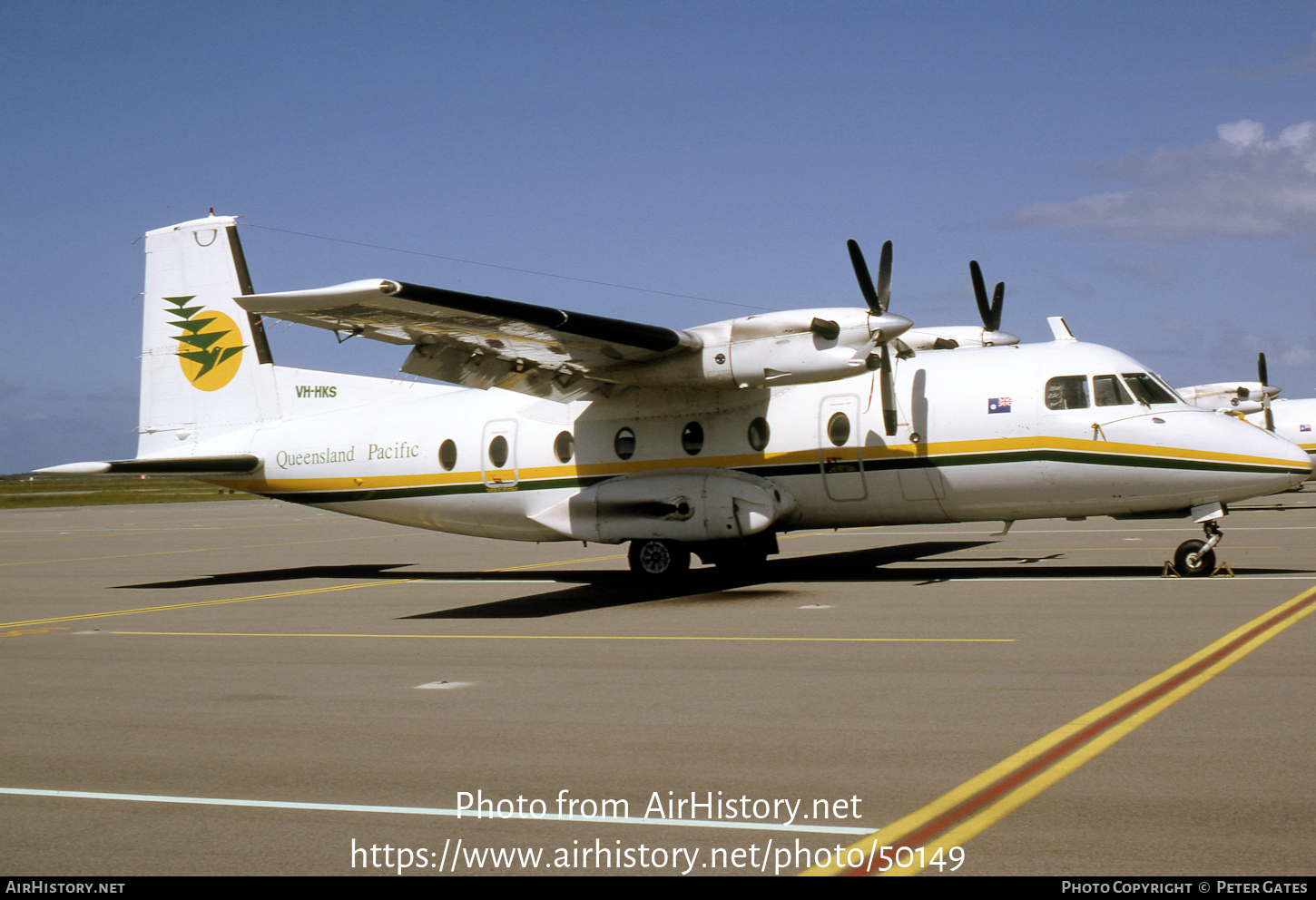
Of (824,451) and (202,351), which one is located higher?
(202,351)

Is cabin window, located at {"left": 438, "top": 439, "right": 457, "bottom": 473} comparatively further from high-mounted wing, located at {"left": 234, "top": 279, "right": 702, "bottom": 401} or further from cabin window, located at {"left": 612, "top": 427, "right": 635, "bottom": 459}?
cabin window, located at {"left": 612, "top": 427, "right": 635, "bottom": 459}

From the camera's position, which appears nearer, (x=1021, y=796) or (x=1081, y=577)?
(x=1021, y=796)

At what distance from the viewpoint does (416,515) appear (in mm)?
19562

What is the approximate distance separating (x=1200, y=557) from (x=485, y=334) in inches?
405

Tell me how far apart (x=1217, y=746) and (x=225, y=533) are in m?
35.4

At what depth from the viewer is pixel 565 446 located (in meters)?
18.2

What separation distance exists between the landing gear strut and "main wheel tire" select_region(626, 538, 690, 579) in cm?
700

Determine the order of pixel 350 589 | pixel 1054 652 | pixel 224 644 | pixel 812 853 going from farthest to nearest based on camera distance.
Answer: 1. pixel 350 589
2. pixel 224 644
3. pixel 1054 652
4. pixel 812 853

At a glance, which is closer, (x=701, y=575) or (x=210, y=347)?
(x=701, y=575)

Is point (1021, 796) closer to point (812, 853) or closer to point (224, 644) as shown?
point (812, 853)

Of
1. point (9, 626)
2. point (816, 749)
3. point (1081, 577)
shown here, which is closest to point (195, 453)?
point (9, 626)

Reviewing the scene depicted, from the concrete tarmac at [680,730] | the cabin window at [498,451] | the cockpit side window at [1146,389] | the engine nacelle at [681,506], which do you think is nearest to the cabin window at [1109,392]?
the cockpit side window at [1146,389]

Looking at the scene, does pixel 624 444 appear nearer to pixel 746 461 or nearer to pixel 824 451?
pixel 746 461

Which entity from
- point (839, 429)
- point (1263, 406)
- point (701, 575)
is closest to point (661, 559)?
point (701, 575)
